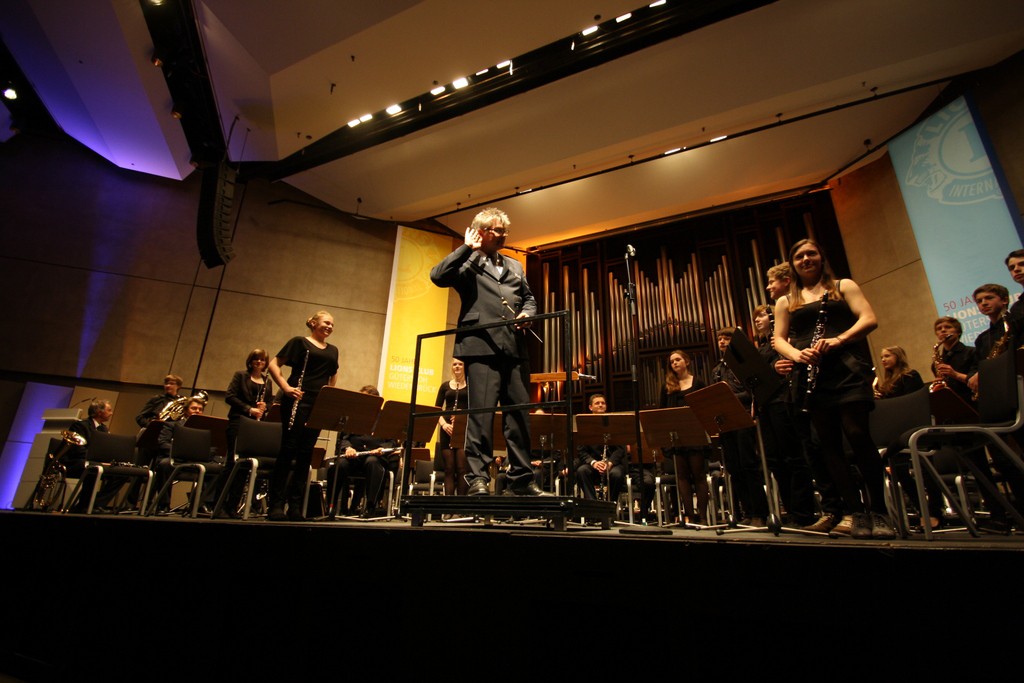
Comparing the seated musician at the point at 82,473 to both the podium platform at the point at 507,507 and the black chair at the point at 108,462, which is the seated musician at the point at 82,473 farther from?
the podium platform at the point at 507,507

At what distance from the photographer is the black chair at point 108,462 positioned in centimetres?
445

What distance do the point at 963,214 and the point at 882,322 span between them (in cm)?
132

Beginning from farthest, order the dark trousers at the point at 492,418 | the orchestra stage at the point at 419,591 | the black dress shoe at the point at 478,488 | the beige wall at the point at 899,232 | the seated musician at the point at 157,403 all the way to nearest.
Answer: the seated musician at the point at 157,403 < the beige wall at the point at 899,232 < the dark trousers at the point at 492,418 < the black dress shoe at the point at 478,488 < the orchestra stage at the point at 419,591

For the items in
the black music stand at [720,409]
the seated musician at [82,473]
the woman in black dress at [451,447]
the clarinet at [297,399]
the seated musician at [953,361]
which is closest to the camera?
the black music stand at [720,409]

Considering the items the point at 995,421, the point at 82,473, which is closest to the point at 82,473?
the point at 82,473

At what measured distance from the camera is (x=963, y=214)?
17.3 feet

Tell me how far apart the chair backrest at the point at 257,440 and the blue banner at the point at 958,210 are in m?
6.22

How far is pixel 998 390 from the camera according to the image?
217 cm

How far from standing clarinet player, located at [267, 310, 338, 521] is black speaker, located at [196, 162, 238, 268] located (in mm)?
3331

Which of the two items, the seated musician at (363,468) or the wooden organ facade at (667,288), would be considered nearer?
the seated musician at (363,468)

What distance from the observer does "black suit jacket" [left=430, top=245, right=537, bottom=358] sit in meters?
2.50

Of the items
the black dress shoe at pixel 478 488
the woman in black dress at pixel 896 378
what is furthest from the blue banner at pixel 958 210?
the black dress shoe at pixel 478 488

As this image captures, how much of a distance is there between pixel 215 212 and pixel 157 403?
2.19 meters

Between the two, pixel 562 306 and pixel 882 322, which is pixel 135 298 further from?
pixel 882 322
